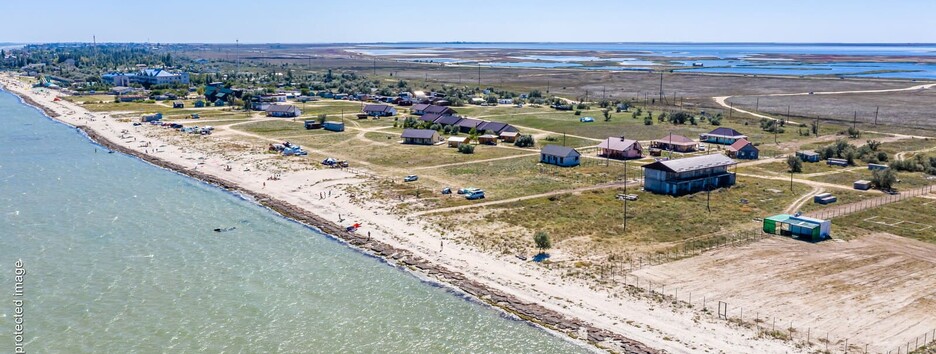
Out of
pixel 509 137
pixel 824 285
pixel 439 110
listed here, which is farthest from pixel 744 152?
pixel 439 110

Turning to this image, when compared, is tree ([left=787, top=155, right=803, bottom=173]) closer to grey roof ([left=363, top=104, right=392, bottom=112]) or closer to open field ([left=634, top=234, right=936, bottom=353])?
open field ([left=634, top=234, right=936, bottom=353])

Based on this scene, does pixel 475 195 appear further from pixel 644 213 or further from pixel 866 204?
pixel 866 204

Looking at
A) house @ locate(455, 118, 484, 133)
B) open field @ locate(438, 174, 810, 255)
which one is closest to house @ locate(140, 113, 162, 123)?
house @ locate(455, 118, 484, 133)

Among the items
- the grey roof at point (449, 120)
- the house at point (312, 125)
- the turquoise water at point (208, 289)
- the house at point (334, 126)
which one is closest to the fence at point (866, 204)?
the turquoise water at point (208, 289)

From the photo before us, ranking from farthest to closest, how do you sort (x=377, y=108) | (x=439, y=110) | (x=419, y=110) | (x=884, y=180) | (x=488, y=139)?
1. (x=377, y=108)
2. (x=419, y=110)
3. (x=439, y=110)
4. (x=488, y=139)
5. (x=884, y=180)

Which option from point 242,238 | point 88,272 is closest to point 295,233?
point 242,238

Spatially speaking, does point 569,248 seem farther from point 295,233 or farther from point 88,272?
point 88,272
